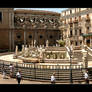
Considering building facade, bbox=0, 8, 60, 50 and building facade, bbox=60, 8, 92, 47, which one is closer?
building facade, bbox=60, 8, 92, 47

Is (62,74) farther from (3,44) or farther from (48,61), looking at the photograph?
(3,44)

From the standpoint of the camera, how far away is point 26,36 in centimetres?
4641

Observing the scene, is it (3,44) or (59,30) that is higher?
(59,30)

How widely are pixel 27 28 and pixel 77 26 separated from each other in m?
12.0

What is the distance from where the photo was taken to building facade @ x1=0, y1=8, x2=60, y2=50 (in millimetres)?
44594

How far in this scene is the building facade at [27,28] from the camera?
44.6m

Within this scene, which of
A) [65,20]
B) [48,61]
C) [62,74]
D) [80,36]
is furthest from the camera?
[65,20]

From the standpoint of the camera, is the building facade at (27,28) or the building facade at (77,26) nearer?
the building facade at (77,26)

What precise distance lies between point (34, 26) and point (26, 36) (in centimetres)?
305

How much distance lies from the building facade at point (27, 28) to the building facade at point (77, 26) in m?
3.50

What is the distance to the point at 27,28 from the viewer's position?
1831 inches

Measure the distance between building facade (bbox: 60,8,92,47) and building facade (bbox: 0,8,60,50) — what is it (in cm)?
350
